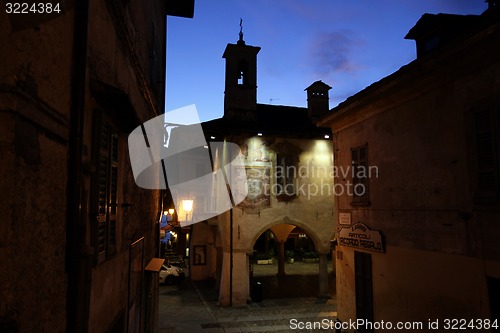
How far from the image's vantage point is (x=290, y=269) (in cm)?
3122

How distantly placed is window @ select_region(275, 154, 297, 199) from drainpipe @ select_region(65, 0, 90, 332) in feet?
58.6

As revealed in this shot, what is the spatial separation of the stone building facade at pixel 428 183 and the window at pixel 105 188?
23.8 ft

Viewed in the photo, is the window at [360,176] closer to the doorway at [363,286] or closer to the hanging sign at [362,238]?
the hanging sign at [362,238]

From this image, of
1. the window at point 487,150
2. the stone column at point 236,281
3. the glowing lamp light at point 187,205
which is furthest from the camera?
the stone column at point 236,281

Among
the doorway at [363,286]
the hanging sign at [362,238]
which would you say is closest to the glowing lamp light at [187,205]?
the hanging sign at [362,238]

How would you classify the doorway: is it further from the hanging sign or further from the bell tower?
the bell tower

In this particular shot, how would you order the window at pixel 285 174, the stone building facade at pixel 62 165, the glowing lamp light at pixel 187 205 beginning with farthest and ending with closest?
the window at pixel 285 174, the glowing lamp light at pixel 187 205, the stone building facade at pixel 62 165

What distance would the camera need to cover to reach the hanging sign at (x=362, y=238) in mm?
11281

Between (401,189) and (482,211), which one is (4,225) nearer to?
(482,211)

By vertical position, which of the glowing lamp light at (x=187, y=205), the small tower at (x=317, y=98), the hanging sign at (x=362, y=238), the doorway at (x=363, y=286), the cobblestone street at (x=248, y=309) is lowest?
the cobblestone street at (x=248, y=309)

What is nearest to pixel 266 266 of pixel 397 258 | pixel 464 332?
pixel 397 258

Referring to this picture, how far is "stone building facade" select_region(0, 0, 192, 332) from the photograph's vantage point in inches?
93.7

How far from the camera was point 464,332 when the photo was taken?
26.9ft

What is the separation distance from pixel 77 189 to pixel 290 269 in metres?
29.5
